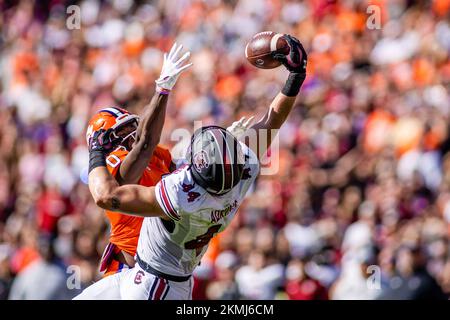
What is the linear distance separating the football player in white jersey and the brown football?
0.06 metres

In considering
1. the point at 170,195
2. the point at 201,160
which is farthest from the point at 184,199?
the point at 201,160

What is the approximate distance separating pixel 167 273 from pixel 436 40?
21.3 feet

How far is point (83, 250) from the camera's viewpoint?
10.8 m

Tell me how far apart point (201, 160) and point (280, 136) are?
19.6ft

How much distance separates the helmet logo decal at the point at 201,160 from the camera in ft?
20.1

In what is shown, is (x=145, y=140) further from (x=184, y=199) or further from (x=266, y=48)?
(x=266, y=48)

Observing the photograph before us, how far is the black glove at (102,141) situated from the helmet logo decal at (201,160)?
72 centimetres

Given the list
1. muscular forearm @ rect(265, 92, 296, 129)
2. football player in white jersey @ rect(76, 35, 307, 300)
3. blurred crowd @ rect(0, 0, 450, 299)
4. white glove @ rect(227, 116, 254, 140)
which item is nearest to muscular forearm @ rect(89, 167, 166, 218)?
football player in white jersey @ rect(76, 35, 307, 300)

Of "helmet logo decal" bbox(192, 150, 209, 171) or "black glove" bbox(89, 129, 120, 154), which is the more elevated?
"black glove" bbox(89, 129, 120, 154)

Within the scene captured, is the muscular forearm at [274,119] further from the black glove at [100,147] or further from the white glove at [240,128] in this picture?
the black glove at [100,147]

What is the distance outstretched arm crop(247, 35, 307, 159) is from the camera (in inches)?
274

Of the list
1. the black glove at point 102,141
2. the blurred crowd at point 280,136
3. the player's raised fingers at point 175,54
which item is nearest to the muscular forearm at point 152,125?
the black glove at point 102,141

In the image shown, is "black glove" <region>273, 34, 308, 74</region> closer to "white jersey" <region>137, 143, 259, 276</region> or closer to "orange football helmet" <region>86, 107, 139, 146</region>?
"white jersey" <region>137, 143, 259, 276</region>
